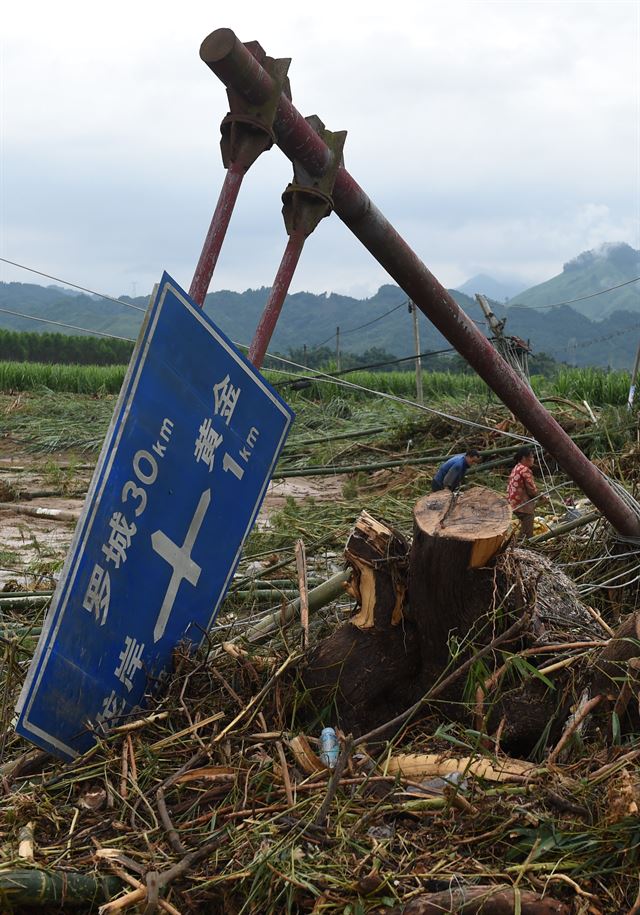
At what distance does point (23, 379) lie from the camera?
19203 millimetres

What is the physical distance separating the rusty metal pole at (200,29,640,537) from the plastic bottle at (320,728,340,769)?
1591mm

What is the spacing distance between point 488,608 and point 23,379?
18413 millimetres

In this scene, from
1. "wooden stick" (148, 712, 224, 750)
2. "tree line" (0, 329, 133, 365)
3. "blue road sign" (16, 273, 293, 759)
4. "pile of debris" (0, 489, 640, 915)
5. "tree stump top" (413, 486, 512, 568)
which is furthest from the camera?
"tree line" (0, 329, 133, 365)

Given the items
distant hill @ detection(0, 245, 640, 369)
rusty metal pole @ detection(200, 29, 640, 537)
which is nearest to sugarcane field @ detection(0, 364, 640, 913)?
rusty metal pole @ detection(200, 29, 640, 537)

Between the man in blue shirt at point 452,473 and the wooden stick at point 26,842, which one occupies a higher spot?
the man in blue shirt at point 452,473

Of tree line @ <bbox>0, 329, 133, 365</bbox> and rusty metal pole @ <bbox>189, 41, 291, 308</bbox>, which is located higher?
tree line @ <bbox>0, 329, 133, 365</bbox>

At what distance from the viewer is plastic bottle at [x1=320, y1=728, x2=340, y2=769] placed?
7.55 feet

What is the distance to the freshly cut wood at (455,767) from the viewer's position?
7.09 feet

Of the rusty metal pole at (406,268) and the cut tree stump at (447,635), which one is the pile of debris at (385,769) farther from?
the rusty metal pole at (406,268)

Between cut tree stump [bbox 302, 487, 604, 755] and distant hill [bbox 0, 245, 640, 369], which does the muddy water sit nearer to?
cut tree stump [bbox 302, 487, 604, 755]

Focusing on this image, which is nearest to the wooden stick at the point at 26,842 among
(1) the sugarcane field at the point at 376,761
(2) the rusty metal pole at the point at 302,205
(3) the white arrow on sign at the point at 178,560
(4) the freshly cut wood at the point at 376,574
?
(1) the sugarcane field at the point at 376,761

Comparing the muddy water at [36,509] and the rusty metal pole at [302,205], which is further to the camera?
the muddy water at [36,509]

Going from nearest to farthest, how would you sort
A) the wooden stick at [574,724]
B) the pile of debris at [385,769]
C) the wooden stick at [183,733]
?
the pile of debris at [385,769], the wooden stick at [574,724], the wooden stick at [183,733]

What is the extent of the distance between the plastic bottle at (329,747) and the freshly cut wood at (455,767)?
0.53 feet
